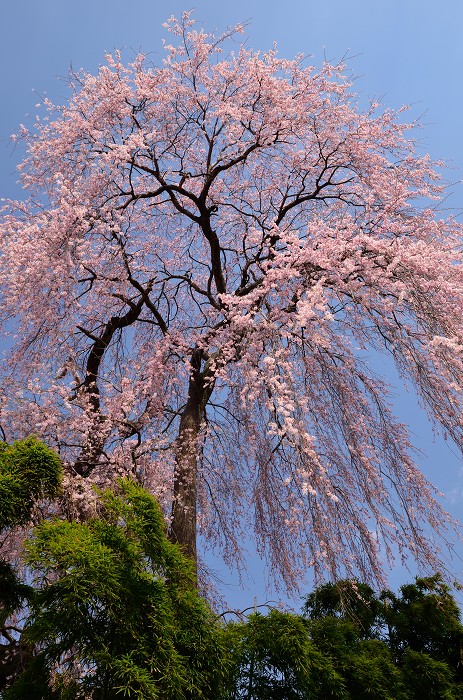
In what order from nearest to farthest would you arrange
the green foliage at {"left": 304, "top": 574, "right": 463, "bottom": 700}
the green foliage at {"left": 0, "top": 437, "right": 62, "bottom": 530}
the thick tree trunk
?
the green foliage at {"left": 0, "top": 437, "right": 62, "bottom": 530}, the green foliage at {"left": 304, "top": 574, "right": 463, "bottom": 700}, the thick tree trunk

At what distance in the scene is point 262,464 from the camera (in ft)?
22.0

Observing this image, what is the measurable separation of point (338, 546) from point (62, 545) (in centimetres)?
251

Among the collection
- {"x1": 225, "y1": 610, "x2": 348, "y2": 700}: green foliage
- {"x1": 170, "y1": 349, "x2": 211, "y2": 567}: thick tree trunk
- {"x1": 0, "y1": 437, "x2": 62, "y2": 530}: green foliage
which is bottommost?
{"x1": 225, "y1": 610, "x2": 348, "y2": 700}: green foliage

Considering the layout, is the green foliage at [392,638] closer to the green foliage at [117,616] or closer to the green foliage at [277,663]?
the green foliage at [277,663]

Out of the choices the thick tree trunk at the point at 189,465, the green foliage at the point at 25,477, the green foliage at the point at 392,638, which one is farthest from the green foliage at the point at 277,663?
the thick tree trunk at the point at 189,465

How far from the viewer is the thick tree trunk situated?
5.77 meters

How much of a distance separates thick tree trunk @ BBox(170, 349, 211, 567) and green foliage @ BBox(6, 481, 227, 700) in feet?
6.45

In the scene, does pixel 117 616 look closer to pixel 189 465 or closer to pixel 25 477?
pixel 25 477

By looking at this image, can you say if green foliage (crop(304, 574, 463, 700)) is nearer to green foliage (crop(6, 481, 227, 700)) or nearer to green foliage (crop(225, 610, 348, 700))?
green foliage (crop(225, 610, 348, 700))

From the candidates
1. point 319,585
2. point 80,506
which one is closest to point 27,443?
point 80,506

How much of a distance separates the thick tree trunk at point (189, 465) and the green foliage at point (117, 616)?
1.96 meters

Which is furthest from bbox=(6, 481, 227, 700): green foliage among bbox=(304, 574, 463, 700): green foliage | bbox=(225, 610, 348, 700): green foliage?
bbox=(304, 574, 463, 700): green foliage

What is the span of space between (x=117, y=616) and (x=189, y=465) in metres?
2.95

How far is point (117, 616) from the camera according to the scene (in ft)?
10.2
